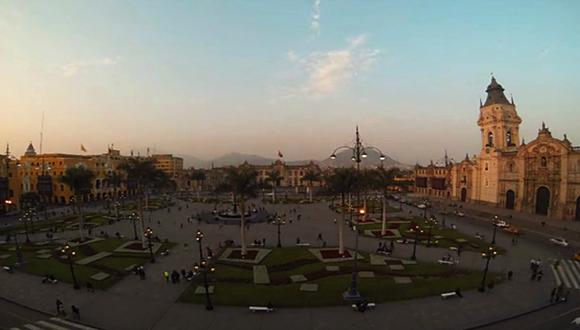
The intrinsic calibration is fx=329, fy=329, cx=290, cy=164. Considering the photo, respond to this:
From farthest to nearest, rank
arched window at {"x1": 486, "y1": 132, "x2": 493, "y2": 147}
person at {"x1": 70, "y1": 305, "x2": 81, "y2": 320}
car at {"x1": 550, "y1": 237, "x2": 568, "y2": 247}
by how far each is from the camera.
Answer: arched window at {"x1": 486, "y1": 132, "x2": 493, "y2": 147}, car at {"x1": 550, "y1": 237, "x2": 568, "y2": 247}, person at {"x1": 70, "y1": 305, "x2": 81, "y2": 320}

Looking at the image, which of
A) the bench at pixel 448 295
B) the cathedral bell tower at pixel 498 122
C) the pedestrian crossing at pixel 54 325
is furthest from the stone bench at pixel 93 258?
the cathedral bell tower at pixel 498 122

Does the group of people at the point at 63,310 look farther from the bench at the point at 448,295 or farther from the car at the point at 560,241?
the car at the point at 560,241

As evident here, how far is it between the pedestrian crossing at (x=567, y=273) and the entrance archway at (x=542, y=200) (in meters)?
36.5

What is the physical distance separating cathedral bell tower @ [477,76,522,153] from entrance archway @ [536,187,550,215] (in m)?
15.6

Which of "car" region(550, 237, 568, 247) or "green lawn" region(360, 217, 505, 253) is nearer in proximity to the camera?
"green lawn" region(360, 217, 505, 253)

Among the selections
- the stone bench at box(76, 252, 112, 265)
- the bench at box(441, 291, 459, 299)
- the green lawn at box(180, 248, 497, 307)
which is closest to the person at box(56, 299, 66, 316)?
the green lawn at box(180, 248, 497, 307)

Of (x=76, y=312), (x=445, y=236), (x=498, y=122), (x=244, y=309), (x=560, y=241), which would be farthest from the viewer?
(x=498, y=122)

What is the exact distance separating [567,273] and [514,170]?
4972 centimetres

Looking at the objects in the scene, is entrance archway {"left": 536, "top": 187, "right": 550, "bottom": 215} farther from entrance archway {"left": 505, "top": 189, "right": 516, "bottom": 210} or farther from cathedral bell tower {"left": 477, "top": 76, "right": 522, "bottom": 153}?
cathedral bell tower {"left": 477, "top": 76, "right": 522, "bottom": 153}

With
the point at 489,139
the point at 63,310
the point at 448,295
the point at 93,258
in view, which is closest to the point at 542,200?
the point at 489,139

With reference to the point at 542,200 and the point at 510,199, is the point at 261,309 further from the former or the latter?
the point at 510,199

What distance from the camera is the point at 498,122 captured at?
8250 cm

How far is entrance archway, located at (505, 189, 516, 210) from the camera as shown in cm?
7501

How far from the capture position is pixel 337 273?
30828 mm
